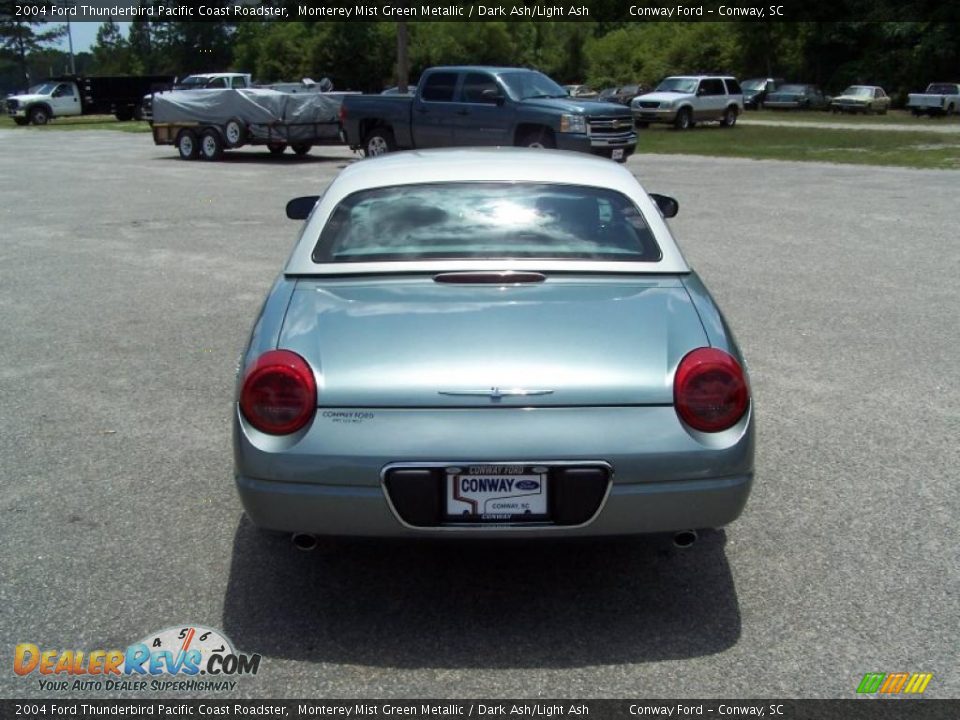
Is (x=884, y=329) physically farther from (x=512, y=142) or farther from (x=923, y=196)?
(x=512, y=142)

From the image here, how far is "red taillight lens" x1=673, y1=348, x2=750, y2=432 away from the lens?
3.30 metres

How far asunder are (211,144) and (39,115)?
26061 mm

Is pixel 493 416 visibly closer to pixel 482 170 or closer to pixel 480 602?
→ pixel 480 602

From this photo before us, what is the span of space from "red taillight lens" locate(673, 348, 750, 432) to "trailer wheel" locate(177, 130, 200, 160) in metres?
23.1

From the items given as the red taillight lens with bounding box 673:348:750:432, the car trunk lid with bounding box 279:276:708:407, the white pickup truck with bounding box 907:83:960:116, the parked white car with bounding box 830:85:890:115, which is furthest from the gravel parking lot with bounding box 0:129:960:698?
the parked white car with bounding box 830:85:890:115

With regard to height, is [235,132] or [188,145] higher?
[235,132]

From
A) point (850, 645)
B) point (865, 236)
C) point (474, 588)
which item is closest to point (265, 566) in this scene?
point (474, 588)

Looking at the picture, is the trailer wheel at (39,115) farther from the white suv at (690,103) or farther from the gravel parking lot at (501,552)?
the gravel parking lot at (501,552)

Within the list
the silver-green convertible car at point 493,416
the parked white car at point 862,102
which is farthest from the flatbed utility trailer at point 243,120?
the parked white car at point 862,102

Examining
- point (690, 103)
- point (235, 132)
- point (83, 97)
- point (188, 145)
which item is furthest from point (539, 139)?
point (83, 97)

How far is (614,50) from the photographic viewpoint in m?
74.3

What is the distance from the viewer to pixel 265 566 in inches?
155

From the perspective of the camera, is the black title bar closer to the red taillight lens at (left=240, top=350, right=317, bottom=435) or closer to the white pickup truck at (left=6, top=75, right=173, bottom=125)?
the white pickup truck at (left=6, top=75, right=173, bottom=125)

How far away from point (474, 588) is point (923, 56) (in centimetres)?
6050
